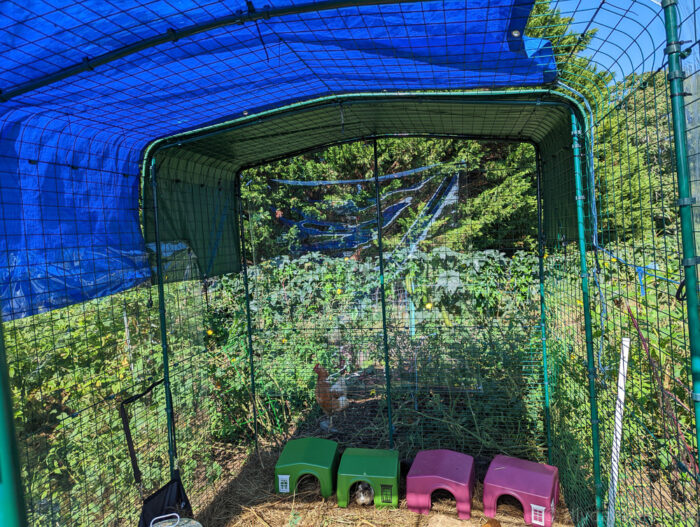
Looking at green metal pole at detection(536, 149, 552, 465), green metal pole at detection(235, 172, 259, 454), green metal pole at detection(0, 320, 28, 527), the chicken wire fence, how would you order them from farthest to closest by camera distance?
green metal pole at detection(235, 172, 259, 454)
green metal pole at detection(536, 149, 552, 465)
the chicken wire fence
green metal pole at detection(0, 320, 28, 527)

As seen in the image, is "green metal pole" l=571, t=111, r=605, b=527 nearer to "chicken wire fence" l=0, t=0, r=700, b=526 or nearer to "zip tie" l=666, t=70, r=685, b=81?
"chicken wire fence" l=0, t=0, r=700, b=526

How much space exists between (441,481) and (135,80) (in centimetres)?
Answer: 315

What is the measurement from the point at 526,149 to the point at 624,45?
495 centimetres

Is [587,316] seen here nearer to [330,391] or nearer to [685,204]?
[685,204]

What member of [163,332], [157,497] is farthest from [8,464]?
[163,332]

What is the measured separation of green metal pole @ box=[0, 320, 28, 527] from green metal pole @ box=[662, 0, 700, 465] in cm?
182

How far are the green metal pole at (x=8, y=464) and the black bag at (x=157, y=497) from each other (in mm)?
1979

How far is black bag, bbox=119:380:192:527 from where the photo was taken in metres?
2.73

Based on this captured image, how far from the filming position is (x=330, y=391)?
434 cm

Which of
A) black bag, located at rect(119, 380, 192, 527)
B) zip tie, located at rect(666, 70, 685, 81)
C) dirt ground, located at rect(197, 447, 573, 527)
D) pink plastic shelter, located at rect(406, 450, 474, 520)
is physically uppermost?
zip tie, located at rect(666, 70, 685, 81)

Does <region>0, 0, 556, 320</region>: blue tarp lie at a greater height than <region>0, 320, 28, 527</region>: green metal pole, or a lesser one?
greater

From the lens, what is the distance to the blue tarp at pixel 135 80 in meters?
1.91

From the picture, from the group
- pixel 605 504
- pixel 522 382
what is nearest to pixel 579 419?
pixel 605 504

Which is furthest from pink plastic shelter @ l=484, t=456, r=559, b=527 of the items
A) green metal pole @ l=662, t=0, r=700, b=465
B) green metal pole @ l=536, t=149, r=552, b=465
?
green metal pole @ l=662, t=0, r=700, b=465
